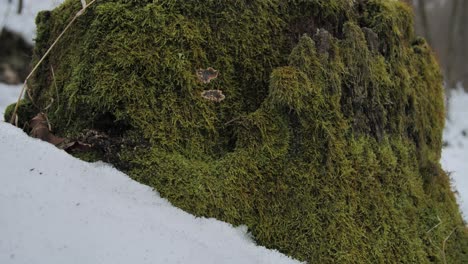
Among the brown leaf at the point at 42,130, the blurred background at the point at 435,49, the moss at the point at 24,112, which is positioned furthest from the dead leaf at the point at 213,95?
the blurred background at the point at 435,49

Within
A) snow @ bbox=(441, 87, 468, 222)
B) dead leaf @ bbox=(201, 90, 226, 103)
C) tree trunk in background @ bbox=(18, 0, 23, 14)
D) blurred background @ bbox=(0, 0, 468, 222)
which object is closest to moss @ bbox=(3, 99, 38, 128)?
dead leaf @ bbox=(201, 90, 226, 103)

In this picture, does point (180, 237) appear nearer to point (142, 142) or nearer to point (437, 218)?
point (142, 142)

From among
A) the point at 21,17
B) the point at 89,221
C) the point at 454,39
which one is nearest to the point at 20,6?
the point at 21,17

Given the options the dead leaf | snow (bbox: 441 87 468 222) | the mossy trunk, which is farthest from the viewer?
snow (bbox: 441 87 468 222)

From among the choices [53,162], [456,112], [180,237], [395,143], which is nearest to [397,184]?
[395,143]

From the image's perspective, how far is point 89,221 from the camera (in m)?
1.50

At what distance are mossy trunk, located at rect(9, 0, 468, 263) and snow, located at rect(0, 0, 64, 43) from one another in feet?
18.9

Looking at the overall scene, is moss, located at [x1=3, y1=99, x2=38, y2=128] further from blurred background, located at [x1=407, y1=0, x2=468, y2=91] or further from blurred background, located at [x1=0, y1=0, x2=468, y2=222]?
blurred background, located at [x1=407, y1=0, x2=468, y2=91]

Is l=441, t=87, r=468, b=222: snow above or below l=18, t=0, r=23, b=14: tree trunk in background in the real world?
above

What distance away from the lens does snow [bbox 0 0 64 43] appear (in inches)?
308

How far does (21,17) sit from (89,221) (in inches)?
334

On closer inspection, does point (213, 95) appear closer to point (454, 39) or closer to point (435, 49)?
point (435, 49)

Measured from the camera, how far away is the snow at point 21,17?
25.6ft

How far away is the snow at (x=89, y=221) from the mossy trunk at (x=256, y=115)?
0.11m
